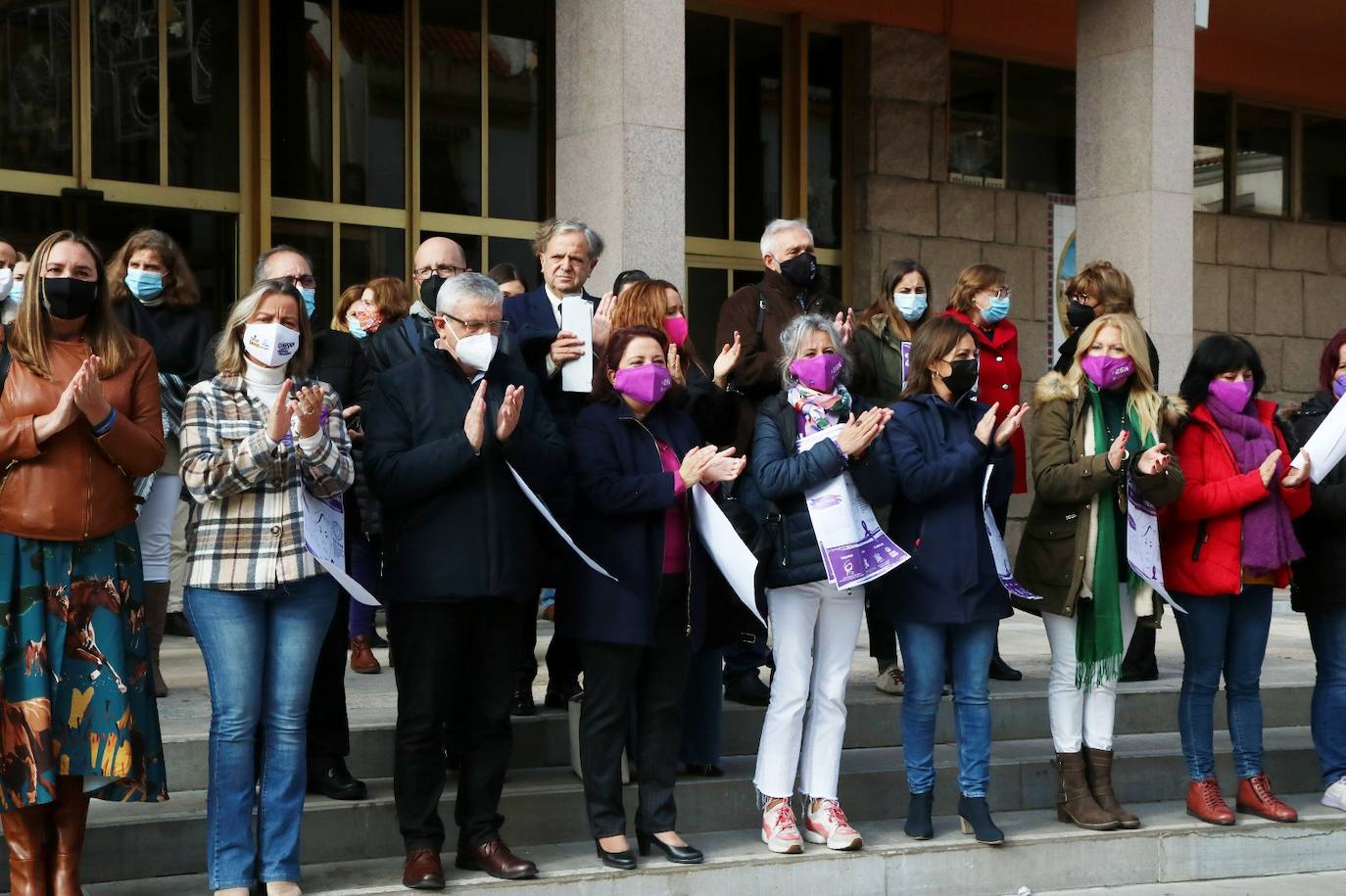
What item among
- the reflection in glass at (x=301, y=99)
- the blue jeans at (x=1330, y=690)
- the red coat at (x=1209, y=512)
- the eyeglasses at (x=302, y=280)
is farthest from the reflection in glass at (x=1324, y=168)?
the eyeglasses at (x=302, y=280)

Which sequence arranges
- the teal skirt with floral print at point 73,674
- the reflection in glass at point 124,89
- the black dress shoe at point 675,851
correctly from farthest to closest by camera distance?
the reflection in glass at point 124,89, the black dress shoe at point 675,851, the teal skirt with floral print at point 73,674

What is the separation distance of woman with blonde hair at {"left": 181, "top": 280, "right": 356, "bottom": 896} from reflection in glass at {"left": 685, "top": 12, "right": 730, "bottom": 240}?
806cm

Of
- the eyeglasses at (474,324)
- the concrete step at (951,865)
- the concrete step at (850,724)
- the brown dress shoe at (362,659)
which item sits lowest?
the concrete step at (951,865)

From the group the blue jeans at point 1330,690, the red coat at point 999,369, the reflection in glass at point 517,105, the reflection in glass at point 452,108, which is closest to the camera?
the blue jeans at point 1330,690

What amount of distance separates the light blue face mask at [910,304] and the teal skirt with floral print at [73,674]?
12.6 feet

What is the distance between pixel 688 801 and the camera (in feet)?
21.6

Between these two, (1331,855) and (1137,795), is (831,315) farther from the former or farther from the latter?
(1331,855)

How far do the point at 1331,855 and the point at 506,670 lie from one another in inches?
152

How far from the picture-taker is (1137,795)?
756 cm

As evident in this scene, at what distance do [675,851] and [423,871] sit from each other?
3.15 feet

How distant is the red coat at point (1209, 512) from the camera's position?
6.97 meters

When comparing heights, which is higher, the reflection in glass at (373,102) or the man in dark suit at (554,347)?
the reflection in glass at (373,102)

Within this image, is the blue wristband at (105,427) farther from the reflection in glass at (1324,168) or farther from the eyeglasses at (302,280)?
the reflection in glass at (1324,168)

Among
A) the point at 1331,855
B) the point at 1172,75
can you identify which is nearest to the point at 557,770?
the point at 1331,855
